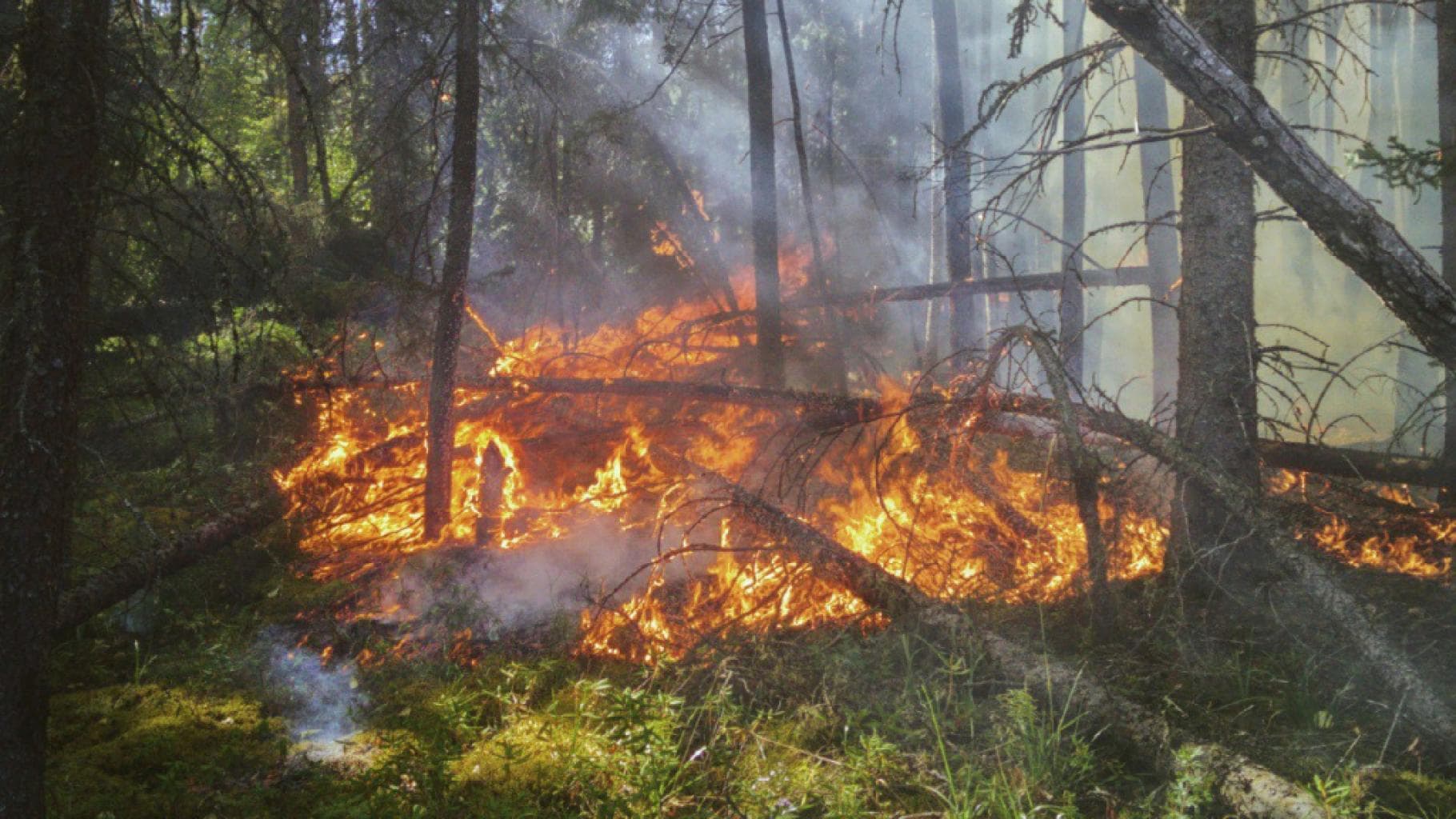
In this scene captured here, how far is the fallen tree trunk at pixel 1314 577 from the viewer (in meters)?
3.93

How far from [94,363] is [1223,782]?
577cm

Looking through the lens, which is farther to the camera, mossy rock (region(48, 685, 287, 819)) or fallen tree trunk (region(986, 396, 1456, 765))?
mossy rock (region(48, 685, 287, 819))

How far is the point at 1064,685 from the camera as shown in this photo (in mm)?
4605

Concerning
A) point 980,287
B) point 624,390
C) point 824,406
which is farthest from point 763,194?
point 980,287

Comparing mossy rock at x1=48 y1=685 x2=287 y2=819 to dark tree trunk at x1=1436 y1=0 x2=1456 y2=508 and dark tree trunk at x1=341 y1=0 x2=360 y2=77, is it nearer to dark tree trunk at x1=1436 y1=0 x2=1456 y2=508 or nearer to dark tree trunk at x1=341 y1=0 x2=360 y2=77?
dark tree trunk at x1=341 y1=0 x2=360 y2=77

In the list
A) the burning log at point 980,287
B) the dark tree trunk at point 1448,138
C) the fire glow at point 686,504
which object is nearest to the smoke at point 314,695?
→ the fire glow at point 686,504

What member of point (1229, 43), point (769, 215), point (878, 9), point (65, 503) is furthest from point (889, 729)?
point (878, 9)

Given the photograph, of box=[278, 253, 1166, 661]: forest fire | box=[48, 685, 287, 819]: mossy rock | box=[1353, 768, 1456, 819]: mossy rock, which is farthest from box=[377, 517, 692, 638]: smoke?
box=[1353, 768, 1456, 819]: mossy rock

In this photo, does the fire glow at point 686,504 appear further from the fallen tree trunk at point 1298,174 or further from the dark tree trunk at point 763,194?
the fallen tree trunk at point 1298,174

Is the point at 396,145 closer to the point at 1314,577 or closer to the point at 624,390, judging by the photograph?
the point at 624,390

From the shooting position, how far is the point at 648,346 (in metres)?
11.5

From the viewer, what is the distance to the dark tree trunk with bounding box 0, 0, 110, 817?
138 inches

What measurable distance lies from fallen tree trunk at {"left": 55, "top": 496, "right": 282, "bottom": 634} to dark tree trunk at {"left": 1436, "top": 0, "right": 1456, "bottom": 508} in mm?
8881

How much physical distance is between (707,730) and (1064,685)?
2.06 metres
